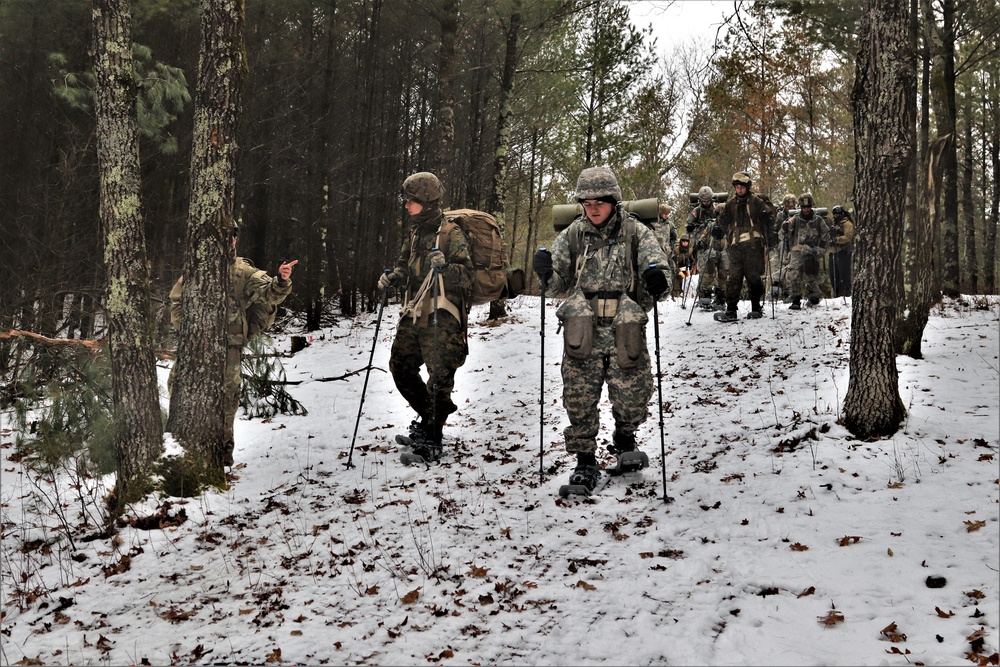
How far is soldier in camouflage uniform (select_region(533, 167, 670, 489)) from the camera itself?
5.96 meters

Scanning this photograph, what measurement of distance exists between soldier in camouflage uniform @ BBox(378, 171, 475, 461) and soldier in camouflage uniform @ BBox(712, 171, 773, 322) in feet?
21.2

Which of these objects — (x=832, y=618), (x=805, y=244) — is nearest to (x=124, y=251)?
(x=832, y=618)

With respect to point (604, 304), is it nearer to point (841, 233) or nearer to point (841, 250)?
point (841, 233)

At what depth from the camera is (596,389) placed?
611cm

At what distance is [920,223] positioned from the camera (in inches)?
393

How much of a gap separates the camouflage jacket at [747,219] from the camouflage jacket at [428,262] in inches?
255

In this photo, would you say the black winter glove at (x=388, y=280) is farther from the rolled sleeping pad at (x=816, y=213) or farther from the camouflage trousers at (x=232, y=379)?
the rolled sleeping pad at (x=816, y=213)

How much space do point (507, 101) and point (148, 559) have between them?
12.7m

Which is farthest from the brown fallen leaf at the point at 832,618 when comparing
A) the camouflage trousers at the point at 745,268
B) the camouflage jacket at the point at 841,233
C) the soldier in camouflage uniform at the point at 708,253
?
the camouflage jacket at the point at 841,233

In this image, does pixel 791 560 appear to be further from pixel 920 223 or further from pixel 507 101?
pixel 507 101

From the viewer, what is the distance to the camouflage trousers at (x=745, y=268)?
11719 millimetres

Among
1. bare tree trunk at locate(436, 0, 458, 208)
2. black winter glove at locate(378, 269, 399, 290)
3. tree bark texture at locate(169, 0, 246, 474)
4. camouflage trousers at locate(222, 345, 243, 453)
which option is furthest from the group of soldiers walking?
tree bark texture at locate(169, 0, 246, 474)

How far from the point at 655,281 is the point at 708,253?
834 centimetres

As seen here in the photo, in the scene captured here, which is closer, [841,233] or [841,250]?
[841,233]
